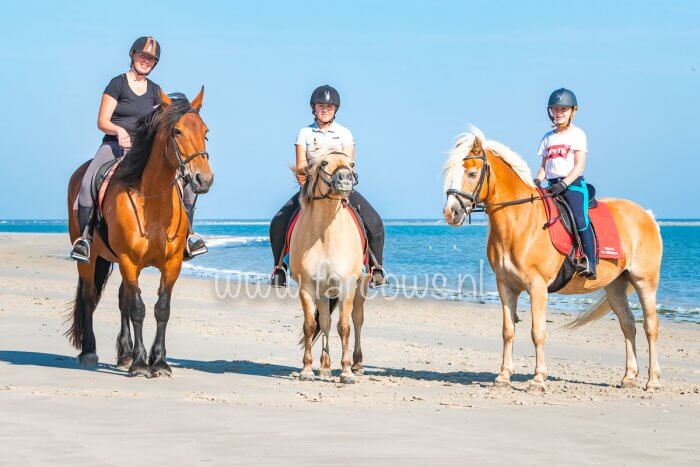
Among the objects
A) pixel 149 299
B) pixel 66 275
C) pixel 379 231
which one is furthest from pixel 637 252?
pixel 66 275

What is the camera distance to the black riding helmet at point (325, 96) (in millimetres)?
9070

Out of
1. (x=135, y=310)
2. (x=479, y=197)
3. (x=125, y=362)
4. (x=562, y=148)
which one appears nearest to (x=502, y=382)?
(x=479, y=197)

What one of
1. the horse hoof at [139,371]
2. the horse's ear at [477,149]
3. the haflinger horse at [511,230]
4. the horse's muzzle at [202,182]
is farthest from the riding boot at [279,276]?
the horse's ear at [477,149]

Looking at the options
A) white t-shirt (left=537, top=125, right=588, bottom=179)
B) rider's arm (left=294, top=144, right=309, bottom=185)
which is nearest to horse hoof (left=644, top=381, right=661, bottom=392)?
white t-shirt (left=537, top=125, right=588, bottom=179)

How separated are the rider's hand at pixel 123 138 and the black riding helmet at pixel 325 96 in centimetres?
177

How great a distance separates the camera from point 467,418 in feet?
23.3

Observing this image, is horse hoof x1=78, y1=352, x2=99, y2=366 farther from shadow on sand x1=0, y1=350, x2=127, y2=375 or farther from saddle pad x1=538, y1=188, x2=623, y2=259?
saddle pad x1=538, y1=188, x2=623, y2=259

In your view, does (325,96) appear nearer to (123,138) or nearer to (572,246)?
(123,138)

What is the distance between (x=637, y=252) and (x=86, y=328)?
18.1 feet

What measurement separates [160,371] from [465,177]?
10.6 ft

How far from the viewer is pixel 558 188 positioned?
909 centimetres

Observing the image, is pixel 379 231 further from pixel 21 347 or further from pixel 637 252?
pixel 21 347

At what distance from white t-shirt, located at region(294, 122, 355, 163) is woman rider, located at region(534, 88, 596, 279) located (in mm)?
1905

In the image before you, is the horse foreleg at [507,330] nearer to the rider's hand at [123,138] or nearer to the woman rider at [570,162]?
the woman rider at [570,162]
